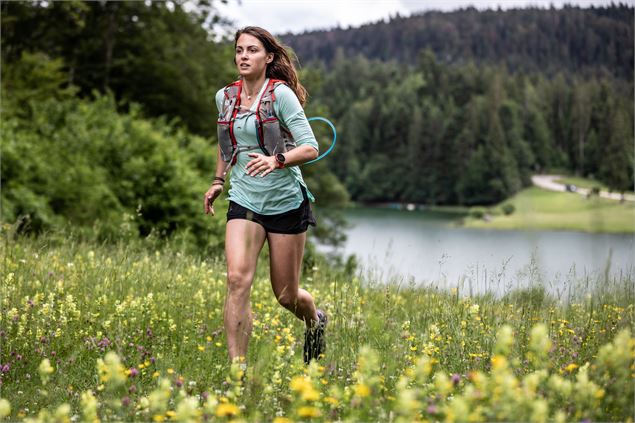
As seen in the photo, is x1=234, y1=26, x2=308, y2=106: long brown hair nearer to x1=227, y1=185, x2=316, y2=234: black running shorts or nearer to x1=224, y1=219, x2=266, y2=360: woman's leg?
x1=227, y1=185, x2=316, y2=234: black running shorts

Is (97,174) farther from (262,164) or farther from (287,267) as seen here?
(262,164)

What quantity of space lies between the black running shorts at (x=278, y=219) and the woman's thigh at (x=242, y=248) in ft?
0.11

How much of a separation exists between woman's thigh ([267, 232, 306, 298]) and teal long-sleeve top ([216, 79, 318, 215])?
0.19 m

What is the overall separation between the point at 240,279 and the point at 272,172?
0.69 m

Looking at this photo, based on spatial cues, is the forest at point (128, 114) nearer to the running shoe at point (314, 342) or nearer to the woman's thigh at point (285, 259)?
the woman's thigh at point (285, 259)

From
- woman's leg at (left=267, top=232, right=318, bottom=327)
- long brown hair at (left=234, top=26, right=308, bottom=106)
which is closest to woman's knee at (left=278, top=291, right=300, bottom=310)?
woman's leg at (left=267, top=232, right=318, bottom=327)

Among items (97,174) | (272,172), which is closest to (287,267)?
(272,172)

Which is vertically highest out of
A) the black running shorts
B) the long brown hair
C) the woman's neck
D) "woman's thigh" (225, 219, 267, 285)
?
the long brown hair

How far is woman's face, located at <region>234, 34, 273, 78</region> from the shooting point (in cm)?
472

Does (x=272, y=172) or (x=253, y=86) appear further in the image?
(x=253, y=86)

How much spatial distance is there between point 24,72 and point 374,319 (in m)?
18.9

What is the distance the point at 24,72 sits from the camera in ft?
70.3

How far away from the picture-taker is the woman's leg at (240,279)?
14.5 feet

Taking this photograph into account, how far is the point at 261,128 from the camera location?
4.59 m
